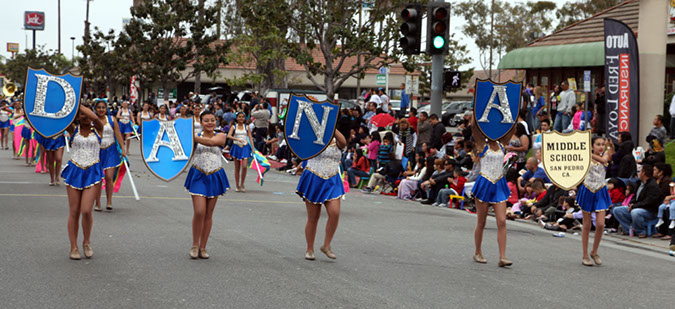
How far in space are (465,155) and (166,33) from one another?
3195cm

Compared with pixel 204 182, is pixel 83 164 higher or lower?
higher

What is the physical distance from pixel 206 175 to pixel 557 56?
2626cm

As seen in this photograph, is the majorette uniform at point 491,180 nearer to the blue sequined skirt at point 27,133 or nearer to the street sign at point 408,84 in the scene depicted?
the blue sequined skirt at point 27,133

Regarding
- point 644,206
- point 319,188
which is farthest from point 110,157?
point 644,206

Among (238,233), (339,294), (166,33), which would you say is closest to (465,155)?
(238,233)

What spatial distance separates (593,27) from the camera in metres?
33.1

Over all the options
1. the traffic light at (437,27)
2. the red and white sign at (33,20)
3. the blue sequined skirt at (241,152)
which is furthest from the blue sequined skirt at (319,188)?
the red and white sign at (33,20)

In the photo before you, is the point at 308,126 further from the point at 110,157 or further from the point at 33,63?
the point at 33,63

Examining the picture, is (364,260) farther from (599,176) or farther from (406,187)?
(406,187)

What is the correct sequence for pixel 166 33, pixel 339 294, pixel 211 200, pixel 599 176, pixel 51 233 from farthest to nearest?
1. pixel 166 33
2. pixel 51 233
3. pixel 599 176
4. pixel 211 200
5. pixel 339 294

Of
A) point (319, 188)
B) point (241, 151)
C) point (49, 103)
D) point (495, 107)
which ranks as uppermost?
point (495, 107)

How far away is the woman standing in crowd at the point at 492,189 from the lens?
9297mm

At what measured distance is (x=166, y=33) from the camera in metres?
47.1

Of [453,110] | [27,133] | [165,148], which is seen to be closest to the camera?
[165,148]
